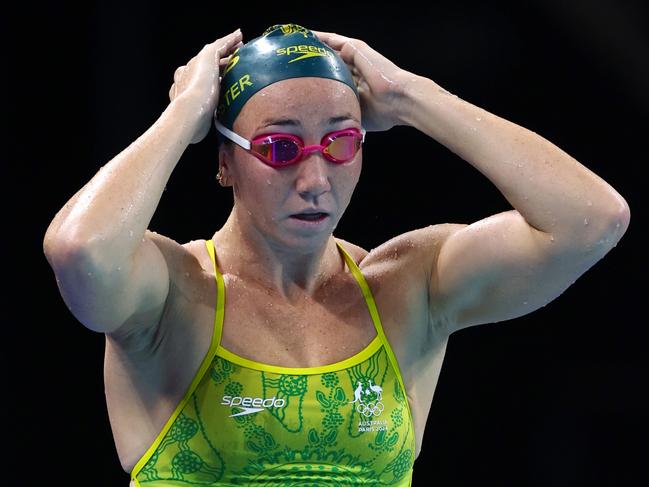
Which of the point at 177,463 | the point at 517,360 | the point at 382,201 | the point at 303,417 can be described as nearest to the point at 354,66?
the point at 303,417

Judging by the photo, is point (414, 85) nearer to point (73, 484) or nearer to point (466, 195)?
point (466, 195)

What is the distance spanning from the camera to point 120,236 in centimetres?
264

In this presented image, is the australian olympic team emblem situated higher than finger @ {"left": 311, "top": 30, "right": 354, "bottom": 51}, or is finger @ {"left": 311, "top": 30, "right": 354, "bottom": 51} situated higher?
finger @ {"left": 311, "top": 30, "right": 354, "bottom": 51}

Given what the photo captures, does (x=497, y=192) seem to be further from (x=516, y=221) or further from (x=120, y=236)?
(x=120, y=236)

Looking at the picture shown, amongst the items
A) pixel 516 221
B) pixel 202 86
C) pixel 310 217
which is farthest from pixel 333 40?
pixel 516 221

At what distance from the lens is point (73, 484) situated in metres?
4.50

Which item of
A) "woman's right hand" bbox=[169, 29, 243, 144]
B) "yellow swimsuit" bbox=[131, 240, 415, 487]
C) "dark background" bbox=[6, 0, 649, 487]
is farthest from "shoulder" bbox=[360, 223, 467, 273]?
"dark background" bbox=[6, 0, 649, 487]

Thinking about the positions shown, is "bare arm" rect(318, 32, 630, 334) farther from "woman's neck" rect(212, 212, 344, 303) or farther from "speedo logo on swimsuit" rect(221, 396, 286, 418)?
"speedo logo on swimsuit" rect(221, 396, 286, 418)

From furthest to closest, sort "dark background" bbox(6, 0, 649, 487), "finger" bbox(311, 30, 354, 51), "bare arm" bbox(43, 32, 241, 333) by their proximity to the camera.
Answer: "dark background" bbox(6, 0, 649, 487) → "finger" bbox(311, 30, 354, 51) → "bare arm" bbox(43, 32, 241, 333)

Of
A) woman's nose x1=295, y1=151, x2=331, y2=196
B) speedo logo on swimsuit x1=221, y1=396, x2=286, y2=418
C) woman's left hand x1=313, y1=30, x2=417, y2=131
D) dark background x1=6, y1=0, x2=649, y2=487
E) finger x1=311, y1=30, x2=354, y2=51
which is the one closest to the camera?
woman's nose x1=295, y1=151, x2=331, y2=196

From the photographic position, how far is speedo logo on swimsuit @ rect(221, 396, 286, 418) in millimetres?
2998

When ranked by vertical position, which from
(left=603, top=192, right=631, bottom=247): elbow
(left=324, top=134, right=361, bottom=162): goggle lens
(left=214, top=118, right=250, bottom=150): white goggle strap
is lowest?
(left=603, top=192, right=631, bottom=247): elbow

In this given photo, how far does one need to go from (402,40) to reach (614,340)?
1.52 meters

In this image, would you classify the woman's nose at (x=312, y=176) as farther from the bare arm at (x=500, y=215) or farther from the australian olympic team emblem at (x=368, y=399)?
the australian olympic team emblem at (x=368, y=399)
